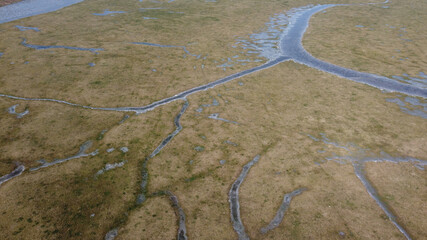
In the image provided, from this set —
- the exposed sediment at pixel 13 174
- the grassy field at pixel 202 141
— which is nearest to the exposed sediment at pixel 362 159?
the grassy field at pixel 202 141

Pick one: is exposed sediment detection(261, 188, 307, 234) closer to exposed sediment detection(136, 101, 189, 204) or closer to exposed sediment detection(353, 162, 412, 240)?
exposed sediment detection(353, 162, 412, 240)

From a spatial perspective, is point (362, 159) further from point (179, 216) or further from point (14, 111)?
point (14, 111)

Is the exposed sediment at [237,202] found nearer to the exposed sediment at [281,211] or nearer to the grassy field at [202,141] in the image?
the grassy field at [202,141]

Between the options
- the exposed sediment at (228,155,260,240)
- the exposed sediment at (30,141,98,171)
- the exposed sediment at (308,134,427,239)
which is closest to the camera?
the exposed sediment at (228,155,260,240)

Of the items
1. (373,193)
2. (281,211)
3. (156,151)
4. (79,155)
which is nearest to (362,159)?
(373,193)

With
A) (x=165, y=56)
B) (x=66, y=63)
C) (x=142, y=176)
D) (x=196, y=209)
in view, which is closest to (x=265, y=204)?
(x=196, y=209)

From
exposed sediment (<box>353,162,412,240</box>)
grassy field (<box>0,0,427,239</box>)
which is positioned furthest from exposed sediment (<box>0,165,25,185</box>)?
exposed sediment (<box>353,162,412,240</box>)
